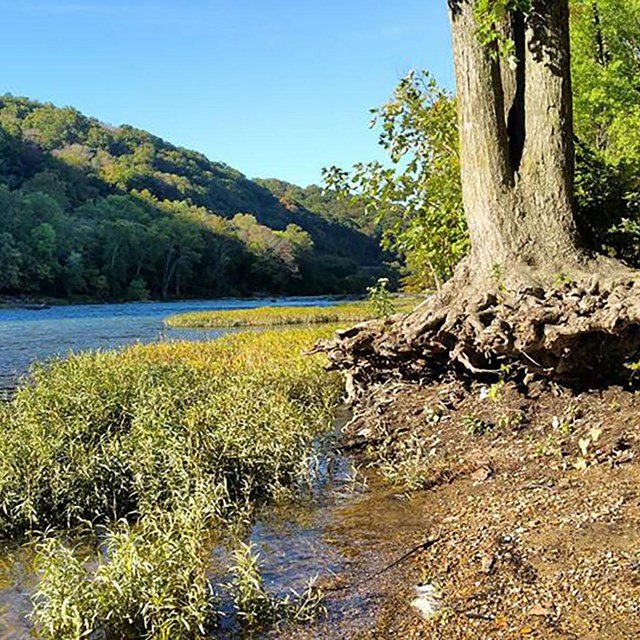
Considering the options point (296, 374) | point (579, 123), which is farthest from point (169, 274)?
point (296, 374)

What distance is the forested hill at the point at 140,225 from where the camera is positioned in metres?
83.7

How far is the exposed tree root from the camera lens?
18.3ft

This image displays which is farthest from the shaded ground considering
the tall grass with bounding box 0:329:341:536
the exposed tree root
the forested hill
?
the forested hill

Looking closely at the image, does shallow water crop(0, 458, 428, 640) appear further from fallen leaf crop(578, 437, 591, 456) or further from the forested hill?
the forested hill

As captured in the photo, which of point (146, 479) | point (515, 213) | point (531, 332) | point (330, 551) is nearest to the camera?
point (330, 551)

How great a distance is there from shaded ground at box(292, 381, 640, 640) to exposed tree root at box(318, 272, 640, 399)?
28 cm

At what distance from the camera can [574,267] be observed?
6637 millimetres

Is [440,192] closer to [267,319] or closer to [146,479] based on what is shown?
[146,479]

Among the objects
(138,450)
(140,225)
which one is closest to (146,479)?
(138,450)

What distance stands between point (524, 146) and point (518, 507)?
156 inches

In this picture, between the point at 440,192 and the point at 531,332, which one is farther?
the point at 440,192

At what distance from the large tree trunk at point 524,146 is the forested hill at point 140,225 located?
195ft

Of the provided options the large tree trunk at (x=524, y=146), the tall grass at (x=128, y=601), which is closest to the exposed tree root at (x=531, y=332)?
the large tree trunk at (x=524, y=146)

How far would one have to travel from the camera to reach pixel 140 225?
101938 millimetres
